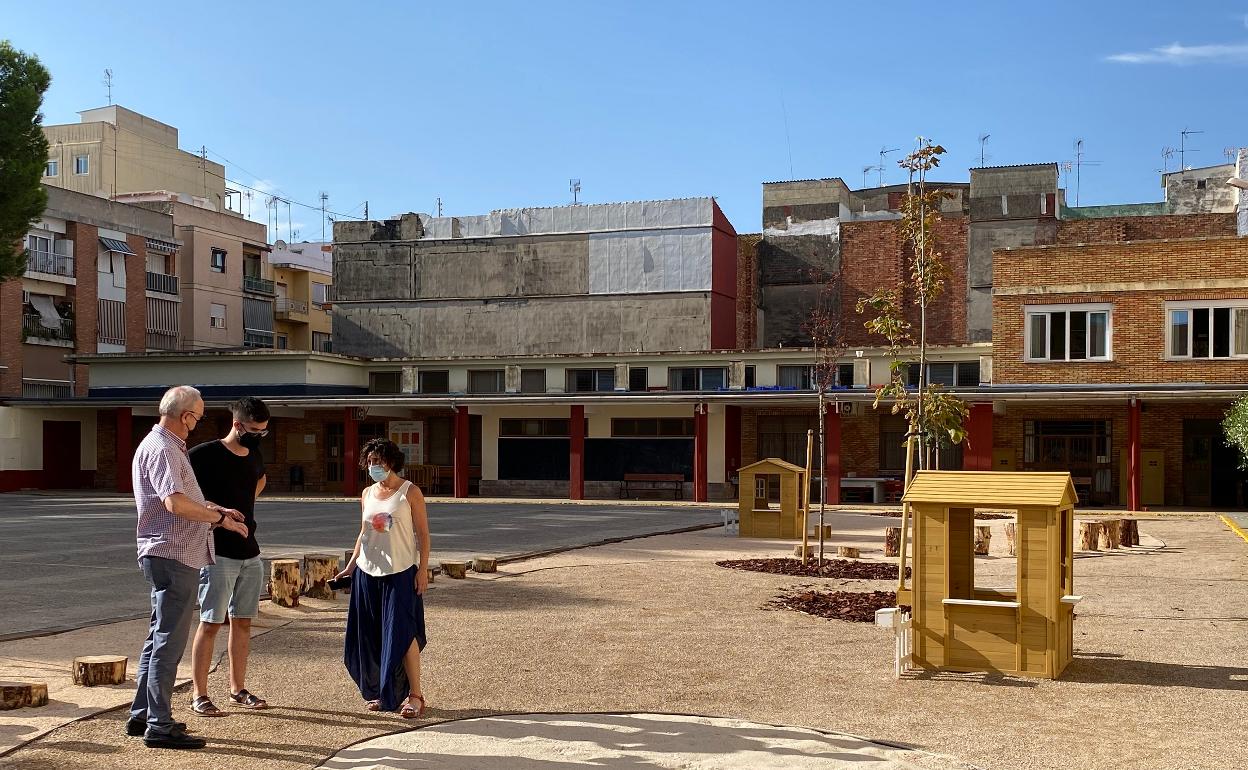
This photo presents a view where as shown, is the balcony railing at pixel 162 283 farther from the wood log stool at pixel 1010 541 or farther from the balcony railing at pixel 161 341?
the wood log stool at pixel 1010 541

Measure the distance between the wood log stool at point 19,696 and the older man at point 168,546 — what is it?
109cm

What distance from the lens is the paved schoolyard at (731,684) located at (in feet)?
21.4

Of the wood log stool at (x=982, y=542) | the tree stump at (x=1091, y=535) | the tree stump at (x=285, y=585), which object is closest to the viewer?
the tree stump at (x=285, y=585)

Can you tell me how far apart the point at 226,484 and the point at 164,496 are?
65cm

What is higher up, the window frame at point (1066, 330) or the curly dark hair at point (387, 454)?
the window frame at point (1066, 330)

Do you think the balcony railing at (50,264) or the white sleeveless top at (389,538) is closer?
the white sleeveless top at (389,538)

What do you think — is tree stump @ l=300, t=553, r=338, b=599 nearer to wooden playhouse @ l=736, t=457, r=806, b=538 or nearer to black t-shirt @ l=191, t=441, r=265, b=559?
black t-shirt @ l=191, t=441, r=265, b=559

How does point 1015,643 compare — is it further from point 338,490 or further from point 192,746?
point 338,490

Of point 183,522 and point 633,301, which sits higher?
point 633,301

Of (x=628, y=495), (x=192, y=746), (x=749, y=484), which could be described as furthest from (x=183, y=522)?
(x=628, y=495)

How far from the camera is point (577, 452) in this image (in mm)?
37031

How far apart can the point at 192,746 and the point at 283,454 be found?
37.9 m

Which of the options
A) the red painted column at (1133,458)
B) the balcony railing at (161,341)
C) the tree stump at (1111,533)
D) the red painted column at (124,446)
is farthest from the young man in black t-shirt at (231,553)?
the balcony railing at (161,341)

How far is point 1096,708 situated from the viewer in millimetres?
7629
